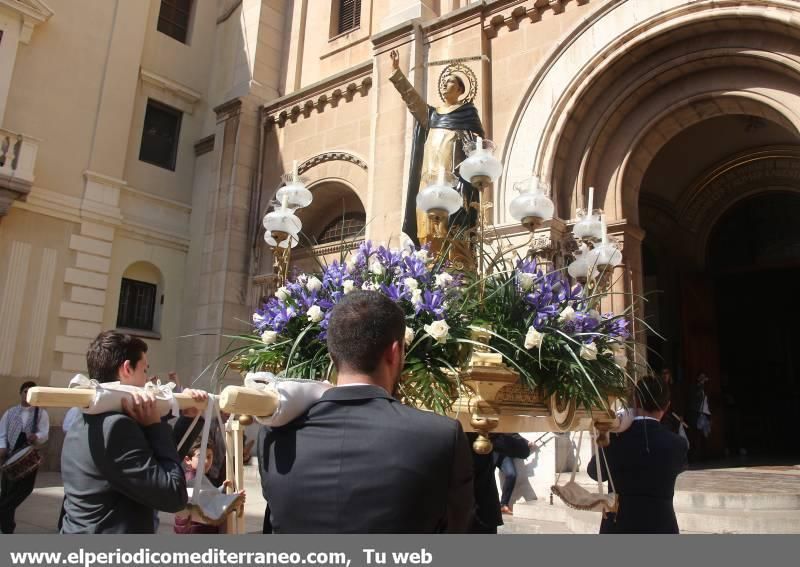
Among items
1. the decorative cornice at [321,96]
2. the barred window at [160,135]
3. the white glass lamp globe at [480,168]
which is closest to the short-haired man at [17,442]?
the white glass lamp globe at [480,168]

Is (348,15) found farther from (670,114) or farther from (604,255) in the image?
(604,255)

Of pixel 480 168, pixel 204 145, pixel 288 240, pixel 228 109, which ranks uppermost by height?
pixel 228 109

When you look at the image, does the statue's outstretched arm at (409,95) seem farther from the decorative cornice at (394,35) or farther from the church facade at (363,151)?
the decorative cornice at (394,35)

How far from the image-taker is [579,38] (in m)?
9.73

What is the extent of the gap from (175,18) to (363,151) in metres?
8.05

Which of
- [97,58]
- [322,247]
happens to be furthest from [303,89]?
[97,58]

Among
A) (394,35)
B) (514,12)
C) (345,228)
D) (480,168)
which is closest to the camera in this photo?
(480,168)

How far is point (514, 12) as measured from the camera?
10508 mm

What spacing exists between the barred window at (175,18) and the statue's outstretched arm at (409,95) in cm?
1303

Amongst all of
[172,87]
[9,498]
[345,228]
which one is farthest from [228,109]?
[9,498]

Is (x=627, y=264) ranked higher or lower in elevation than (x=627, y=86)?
lower

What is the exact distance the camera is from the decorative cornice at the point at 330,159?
1302 cm

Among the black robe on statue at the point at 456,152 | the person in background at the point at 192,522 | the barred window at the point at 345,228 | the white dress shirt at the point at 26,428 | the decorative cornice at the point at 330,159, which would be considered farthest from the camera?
the barred window at the point at 345,228
